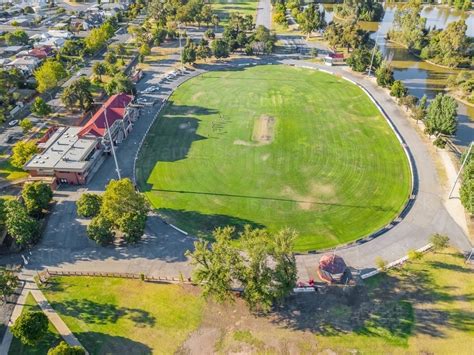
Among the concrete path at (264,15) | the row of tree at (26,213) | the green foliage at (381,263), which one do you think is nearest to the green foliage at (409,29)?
the concrete path at (264,15)

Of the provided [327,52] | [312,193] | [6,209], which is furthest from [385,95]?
[6,209]

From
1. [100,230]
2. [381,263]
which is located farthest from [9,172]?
[381,263]

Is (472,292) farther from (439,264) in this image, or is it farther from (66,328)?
(66,328)

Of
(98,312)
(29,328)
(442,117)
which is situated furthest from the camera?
(442,117)

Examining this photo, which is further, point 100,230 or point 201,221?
point 201,221

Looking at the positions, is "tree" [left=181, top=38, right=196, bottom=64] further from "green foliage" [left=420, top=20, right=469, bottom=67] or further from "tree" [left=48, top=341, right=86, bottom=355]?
"tree" [left=48, top=341, right=86, bottom=355]

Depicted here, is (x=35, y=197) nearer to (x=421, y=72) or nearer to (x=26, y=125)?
(x=26, y=125)

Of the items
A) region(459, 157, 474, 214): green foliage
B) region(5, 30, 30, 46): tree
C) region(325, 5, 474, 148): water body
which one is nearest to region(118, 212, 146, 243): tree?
region(459, 157, 474, 214): green foliage
